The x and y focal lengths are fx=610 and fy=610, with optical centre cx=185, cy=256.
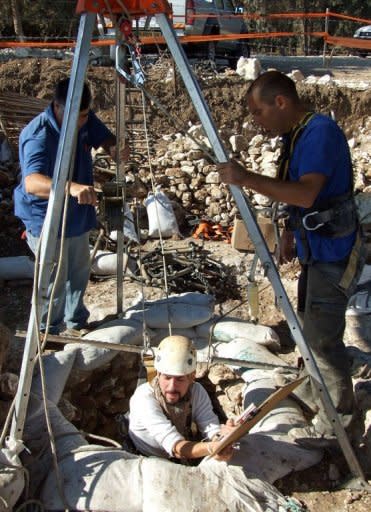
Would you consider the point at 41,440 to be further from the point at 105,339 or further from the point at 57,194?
the point at 57,194

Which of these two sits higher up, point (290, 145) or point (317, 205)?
point (290, 145)

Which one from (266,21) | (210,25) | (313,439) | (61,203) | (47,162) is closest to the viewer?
(61,203)

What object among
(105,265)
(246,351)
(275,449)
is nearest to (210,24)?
(105,265)

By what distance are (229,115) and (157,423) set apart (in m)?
8.58

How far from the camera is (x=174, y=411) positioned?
306 cm

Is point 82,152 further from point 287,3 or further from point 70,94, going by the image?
point 287,3

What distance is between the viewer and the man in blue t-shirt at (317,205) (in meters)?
2.70

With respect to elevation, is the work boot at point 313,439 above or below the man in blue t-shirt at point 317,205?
below

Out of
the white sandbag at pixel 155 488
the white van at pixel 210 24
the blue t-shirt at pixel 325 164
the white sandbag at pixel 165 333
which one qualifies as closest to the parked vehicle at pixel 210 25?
the white van at pixel 210 24

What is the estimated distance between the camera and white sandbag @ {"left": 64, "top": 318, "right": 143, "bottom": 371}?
3.85 meters

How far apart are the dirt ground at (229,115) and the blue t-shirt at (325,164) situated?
70 centimetres

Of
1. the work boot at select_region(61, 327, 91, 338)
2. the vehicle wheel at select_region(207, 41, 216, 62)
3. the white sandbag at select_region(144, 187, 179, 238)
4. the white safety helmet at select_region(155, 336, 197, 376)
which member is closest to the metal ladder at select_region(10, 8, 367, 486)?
the white safety helmet at select_region(155, 336, 197, 376)

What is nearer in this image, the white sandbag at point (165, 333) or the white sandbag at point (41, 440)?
the white sandbag at point (41, 440)

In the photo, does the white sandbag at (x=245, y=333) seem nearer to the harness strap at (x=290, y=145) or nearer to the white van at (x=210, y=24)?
the harness strap at (x=290, y=145)
